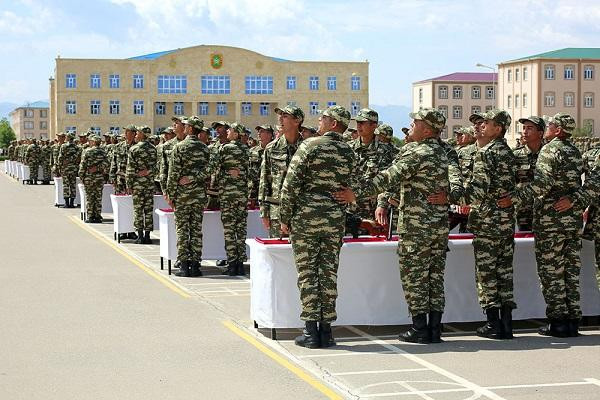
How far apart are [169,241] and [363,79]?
99.5 meters

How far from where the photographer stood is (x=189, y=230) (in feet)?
48.5

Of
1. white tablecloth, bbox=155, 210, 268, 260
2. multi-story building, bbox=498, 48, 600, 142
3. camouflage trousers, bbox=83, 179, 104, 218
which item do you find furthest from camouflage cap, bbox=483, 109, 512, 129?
multi-story building, bbox=498, 48, 600, 142

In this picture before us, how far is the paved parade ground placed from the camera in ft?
25.9

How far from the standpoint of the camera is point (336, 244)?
962 centimetres

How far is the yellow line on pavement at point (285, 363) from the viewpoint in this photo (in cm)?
784

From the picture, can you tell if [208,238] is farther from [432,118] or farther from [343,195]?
[432,118]

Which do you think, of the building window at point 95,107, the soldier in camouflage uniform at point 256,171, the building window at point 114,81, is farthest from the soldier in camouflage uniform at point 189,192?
the building window at point 95,107

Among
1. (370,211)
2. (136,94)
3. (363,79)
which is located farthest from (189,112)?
(370,211)

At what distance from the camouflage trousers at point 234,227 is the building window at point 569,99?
106066mm

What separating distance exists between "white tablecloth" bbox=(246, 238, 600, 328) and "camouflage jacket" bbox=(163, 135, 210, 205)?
441cm

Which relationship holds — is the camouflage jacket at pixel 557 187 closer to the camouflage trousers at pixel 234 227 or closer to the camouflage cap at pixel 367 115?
the camouflage cap at pixel 367 115

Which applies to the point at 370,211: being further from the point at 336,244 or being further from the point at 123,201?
the point at 123,201

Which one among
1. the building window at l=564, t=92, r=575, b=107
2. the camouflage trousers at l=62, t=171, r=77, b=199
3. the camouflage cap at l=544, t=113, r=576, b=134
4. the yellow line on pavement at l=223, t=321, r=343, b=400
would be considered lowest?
the yellow line on pavement at l=223, t=321, r=343, b=400

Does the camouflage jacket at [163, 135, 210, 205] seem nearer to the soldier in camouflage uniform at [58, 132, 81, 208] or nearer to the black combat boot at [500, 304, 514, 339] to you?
the black combat boot at [500, 304, 514, 339]
